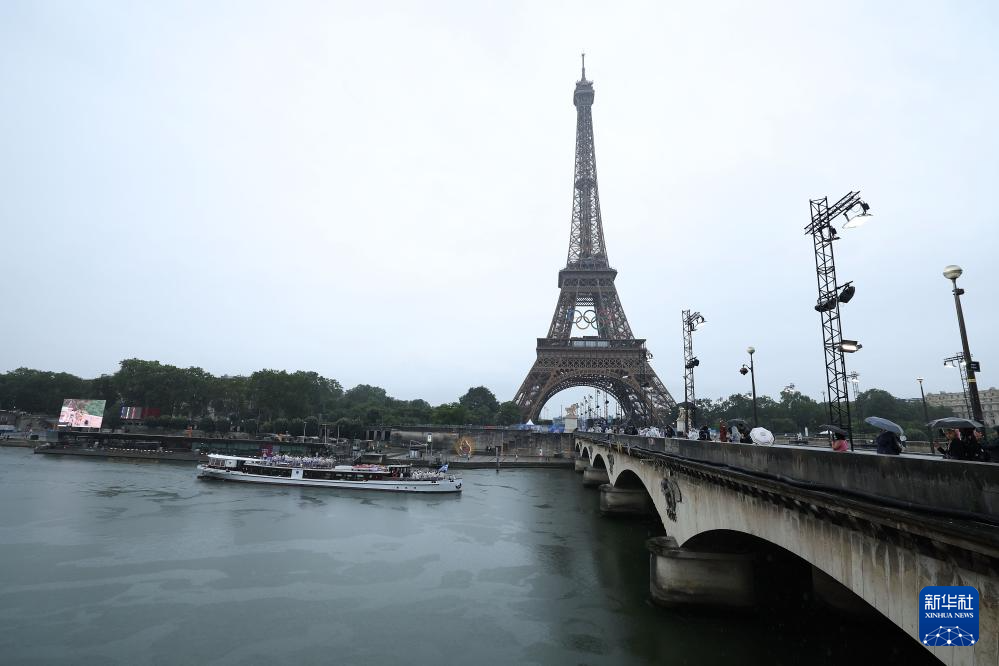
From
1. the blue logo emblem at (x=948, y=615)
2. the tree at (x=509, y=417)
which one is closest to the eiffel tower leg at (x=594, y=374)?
the tree at (x=509, y=417)

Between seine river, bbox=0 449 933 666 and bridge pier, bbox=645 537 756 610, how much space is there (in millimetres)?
535

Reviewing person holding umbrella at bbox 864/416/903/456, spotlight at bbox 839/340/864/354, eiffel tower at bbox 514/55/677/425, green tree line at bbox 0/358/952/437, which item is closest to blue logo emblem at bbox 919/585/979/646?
person holding umbrella at bbox 864/416/903/456

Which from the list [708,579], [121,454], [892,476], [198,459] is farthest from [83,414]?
[892,476]

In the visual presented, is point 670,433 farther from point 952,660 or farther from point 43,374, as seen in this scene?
point 43,374

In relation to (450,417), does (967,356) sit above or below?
below

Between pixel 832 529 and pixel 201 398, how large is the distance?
345ft

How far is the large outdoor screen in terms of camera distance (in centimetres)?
7768

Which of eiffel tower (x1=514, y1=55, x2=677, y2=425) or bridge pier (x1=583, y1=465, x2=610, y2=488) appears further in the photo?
eiffel tower (x1=514, y1=55, x2=677, y2=425)

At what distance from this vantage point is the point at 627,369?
225 ft

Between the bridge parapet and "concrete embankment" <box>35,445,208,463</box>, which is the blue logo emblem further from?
"concrete embankment" <box>35,445,208,463</box>

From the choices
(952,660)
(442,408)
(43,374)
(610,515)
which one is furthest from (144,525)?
(43,374)

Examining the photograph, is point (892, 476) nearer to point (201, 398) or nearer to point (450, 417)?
point (450, 417)

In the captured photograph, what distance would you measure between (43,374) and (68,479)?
78232 millimetres

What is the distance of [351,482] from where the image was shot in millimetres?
48500
